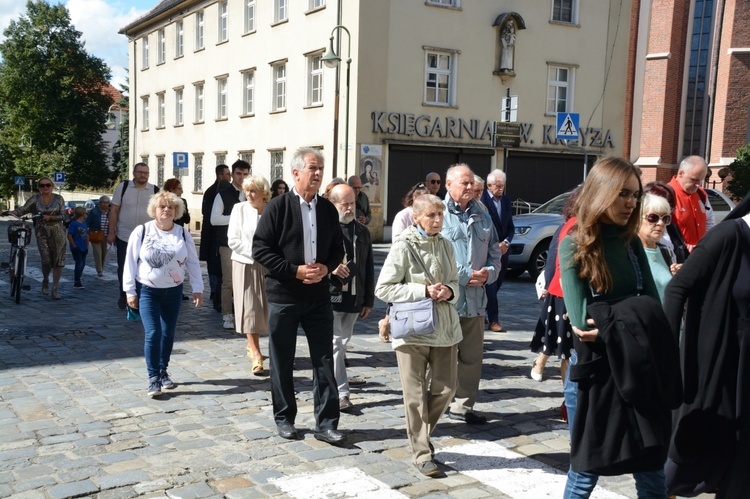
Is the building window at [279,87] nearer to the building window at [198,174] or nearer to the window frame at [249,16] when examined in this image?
the window frame at [249,16]

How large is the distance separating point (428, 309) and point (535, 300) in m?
8.29

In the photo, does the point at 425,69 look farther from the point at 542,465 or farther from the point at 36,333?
the point at 542,465

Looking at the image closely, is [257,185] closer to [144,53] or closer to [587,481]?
[587,481]

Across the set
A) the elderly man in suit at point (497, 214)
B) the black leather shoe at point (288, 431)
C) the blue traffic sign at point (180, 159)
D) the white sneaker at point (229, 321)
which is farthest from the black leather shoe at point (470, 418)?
the blue traffic sign at point (180, 159)

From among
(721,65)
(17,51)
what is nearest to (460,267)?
(721,65)

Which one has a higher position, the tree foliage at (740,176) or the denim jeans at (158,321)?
the tree foliage at (740,176)

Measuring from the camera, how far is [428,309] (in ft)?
16.1

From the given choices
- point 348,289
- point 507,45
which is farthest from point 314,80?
point 348,289

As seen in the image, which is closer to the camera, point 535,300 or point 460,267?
point 460,267

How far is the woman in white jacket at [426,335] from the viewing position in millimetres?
4898

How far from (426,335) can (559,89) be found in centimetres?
2692

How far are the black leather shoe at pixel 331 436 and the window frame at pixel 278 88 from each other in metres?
26.2

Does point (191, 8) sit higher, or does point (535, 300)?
point (191, 8)

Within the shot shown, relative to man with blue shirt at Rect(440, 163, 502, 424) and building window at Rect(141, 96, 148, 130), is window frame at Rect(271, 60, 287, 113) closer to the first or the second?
building window at Rect(141, 96, 148, 130)
